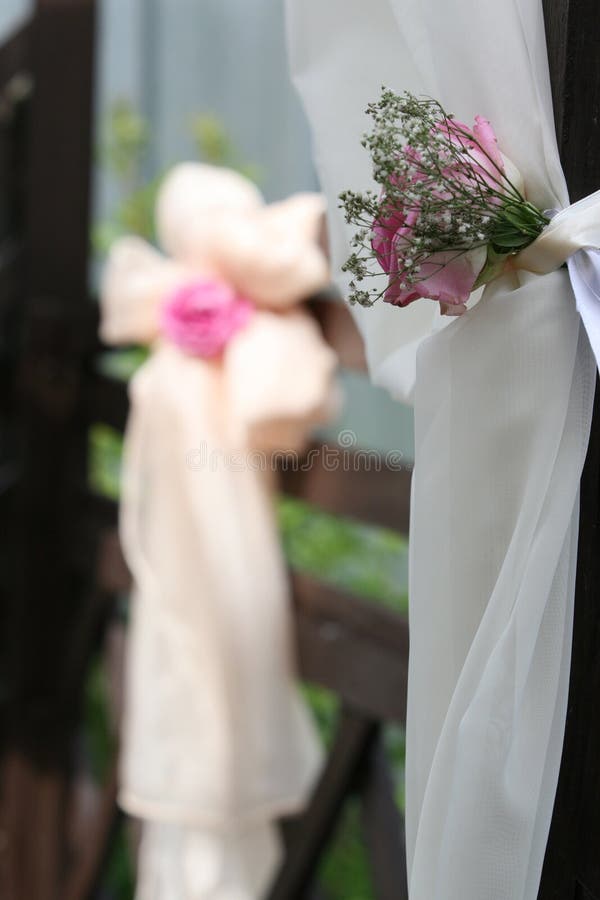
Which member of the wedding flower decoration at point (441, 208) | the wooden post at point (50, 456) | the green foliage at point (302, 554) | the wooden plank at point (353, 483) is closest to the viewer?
the wedding flower decoration at point (441, 208)

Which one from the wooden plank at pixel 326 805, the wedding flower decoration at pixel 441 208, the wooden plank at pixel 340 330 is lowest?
the wooden plank at pixel 326 805

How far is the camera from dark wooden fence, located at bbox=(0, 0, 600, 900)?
1.25 meters

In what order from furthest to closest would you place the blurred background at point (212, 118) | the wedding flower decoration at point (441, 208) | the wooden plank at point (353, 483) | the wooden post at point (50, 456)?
the blurred background at point (212, 118), the wooden post at point (50, 456), the wooden plank at point (353, 483), the wedding flower decoration at point (441, 208)

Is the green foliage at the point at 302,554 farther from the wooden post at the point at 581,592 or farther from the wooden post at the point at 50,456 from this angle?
the wooden post at the point at 581,592

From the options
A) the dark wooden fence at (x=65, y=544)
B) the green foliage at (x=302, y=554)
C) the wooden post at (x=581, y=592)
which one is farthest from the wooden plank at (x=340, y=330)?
the green foliage at (x=302, y=554)

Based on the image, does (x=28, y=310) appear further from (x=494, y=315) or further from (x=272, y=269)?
(x=494, y=315)

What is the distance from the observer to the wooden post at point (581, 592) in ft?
1.95

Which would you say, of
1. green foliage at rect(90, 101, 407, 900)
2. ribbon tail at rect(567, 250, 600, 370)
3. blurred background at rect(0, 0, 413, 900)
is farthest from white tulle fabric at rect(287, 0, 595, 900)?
blurred background at rect(0, 0, 413, 900)

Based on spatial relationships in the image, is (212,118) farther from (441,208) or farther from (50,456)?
(441,208)

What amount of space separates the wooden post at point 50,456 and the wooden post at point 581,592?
45.2 inches

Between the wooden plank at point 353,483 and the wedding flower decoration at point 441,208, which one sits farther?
the wooden plank at point 353,483

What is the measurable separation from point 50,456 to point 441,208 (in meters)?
1.30

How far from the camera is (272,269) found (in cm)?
124

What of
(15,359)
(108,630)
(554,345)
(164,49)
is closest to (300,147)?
(164,49)
